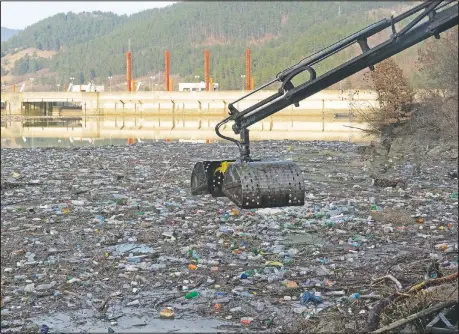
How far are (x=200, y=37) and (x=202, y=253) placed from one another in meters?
8.63

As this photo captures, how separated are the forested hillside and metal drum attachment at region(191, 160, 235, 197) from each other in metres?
1.25

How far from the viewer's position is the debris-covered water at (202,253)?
5.02m

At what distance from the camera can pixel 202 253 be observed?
6.87m

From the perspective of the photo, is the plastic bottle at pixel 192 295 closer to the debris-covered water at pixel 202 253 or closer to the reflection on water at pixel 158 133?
the debris-covered water at pixel 202 253

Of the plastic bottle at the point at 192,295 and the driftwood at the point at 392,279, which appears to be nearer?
the driftwood at the point at 392,279

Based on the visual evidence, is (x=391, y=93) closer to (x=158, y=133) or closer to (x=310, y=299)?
(x=310, y=299)

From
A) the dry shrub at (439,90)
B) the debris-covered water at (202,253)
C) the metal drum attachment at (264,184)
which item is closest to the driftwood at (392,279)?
the debris-covered water at (202,253)

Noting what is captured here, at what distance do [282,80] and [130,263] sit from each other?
115 inches

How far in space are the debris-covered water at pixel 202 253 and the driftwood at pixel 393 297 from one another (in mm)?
240

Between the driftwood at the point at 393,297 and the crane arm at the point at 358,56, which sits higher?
the crane arm at the point at 358,56

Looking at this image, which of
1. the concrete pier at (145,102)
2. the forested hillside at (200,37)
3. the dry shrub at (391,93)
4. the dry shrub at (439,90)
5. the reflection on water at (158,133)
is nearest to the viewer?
the forested hillside at (200,37)

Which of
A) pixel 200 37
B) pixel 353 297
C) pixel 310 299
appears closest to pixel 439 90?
pixel 200 37

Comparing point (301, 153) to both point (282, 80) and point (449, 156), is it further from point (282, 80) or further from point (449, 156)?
point (282, 80)

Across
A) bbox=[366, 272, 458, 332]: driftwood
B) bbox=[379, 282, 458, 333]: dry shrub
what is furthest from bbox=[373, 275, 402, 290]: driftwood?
bbox=[379, 282, 458, 333]: dry shrub
